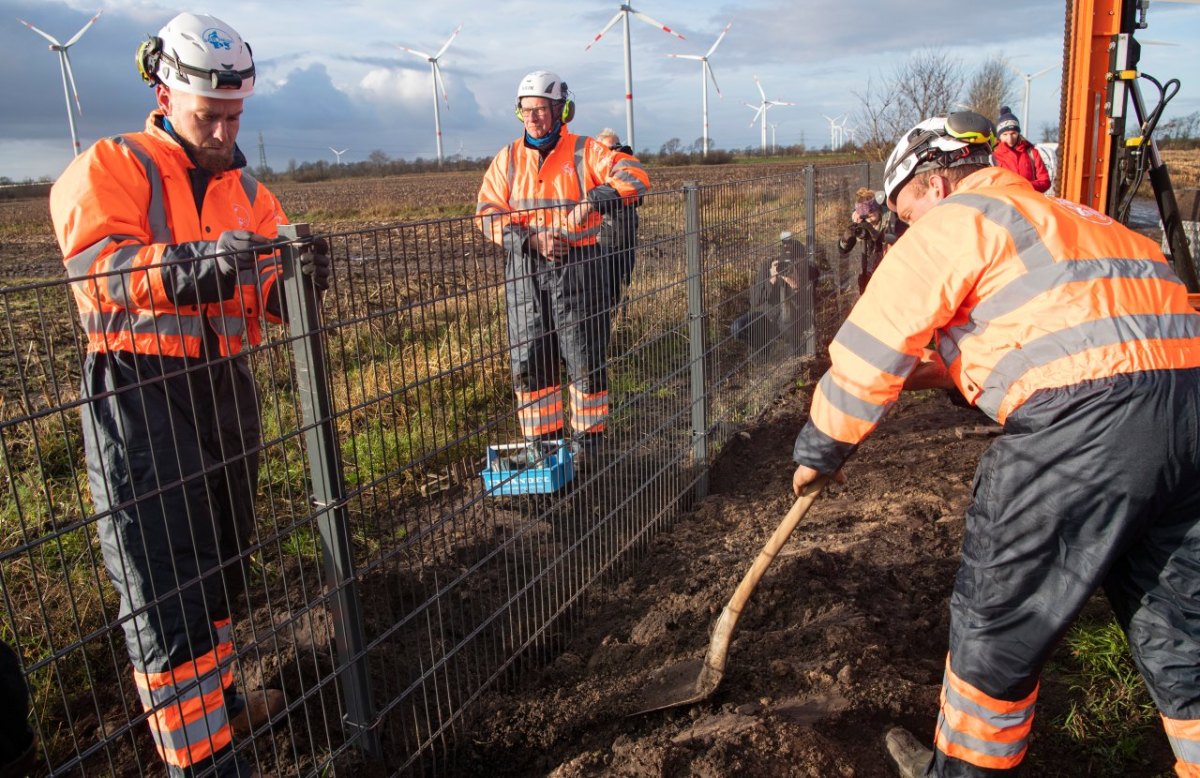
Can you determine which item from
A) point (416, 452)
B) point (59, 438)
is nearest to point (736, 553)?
point (416, 452)

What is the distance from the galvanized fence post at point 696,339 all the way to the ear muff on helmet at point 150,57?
2.71 m

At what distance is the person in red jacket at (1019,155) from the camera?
9.05 meters

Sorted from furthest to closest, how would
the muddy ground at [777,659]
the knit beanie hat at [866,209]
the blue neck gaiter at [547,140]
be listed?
the knit beanie hat at [866,209] < the blue neck gaiter at [547,140] < the muddy ground at [777,659]

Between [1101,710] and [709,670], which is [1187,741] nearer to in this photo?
[1101,710]

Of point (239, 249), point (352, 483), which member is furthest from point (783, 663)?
point (352, 483)

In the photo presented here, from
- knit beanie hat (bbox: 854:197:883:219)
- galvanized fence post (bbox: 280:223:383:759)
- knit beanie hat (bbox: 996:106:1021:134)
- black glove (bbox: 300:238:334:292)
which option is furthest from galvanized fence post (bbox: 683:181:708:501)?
→ knit beanie hat (bbox: 996:106:1021:134)

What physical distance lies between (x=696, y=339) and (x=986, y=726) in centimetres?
280

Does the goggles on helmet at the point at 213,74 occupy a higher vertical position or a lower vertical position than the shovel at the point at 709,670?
higher

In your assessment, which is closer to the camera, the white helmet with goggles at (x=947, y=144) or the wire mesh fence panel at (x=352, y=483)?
the wire mesh fence panel at (x=352, y=483)

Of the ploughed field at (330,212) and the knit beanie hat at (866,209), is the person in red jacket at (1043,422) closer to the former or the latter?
the knit beanie hat at (866,209)

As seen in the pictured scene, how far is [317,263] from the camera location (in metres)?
2.38

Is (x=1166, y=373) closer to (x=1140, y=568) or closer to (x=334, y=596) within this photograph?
(x=1140, y=568)

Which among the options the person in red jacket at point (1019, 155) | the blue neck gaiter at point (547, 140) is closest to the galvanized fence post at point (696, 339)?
the blue neck gaiter at point (547, 140)

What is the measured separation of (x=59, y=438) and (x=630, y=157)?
156 inches
